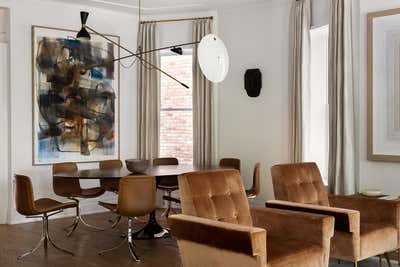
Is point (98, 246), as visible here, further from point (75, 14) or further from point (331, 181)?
point (75, 14)

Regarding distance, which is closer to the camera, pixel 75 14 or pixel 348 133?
pixel 348 133

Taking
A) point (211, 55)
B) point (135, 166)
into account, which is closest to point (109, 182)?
point (135, 166)

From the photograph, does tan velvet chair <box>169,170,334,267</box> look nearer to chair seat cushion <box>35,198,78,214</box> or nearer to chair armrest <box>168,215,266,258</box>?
chair armrest <box>168,215,266,258</box>

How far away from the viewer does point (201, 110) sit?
745cm

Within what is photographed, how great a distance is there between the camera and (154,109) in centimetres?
776

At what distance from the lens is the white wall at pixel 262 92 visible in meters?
6.75

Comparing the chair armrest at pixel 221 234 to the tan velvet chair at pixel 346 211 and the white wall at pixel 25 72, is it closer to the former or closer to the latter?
the tan velvet chair at pixel 346 211

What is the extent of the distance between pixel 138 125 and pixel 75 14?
1.95 metres

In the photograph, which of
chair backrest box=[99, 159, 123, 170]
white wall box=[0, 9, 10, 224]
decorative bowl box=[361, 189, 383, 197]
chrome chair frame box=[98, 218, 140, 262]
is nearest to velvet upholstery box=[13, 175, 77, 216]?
chrome chair frame box=[98, 218, 140, 262]

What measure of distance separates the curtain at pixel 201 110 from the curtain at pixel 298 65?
1425 mm

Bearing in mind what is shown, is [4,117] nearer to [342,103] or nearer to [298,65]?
[298,65]

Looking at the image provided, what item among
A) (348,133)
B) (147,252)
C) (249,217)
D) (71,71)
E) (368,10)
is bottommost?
(147,252)

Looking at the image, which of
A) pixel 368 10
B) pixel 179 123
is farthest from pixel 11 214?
pixel 368 10

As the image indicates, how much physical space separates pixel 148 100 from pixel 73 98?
1221 millimetres
